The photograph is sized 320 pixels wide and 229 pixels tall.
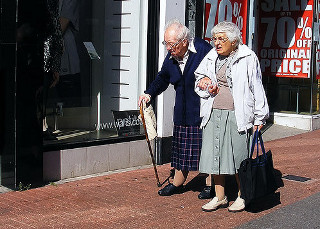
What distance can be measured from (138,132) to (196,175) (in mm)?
1133

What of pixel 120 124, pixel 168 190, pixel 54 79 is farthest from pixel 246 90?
pixel 120 124

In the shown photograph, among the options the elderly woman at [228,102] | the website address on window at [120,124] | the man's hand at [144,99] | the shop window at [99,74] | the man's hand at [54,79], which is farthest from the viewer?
the website address on window at [120,124]

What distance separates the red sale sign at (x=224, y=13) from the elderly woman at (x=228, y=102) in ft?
11.4

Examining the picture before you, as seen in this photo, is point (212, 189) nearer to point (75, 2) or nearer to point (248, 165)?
point (248, 165)

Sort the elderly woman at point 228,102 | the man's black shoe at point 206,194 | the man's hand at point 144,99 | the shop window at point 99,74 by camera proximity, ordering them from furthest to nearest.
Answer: the shop window at point 99,74
the man's black shoe at point 206,194
the man's hand at point 144,99
the elderly woman at point 228,102

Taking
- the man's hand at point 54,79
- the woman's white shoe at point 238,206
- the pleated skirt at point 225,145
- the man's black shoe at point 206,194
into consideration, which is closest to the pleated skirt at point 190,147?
the man's black shoe at point 206,194

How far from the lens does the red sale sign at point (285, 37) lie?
41.3 ft

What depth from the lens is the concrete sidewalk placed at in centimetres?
564

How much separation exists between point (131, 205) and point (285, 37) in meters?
7.77

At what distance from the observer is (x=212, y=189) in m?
6.65

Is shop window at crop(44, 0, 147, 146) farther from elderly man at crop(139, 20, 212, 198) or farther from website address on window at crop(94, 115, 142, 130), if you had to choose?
elderly man at crop(139, 20, 212, 198)

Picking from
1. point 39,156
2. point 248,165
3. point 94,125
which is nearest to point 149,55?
point 94,125

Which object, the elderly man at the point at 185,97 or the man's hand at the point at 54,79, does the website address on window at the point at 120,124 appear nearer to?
the man's hand at the point at 54,79

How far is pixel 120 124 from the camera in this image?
8.28 m
